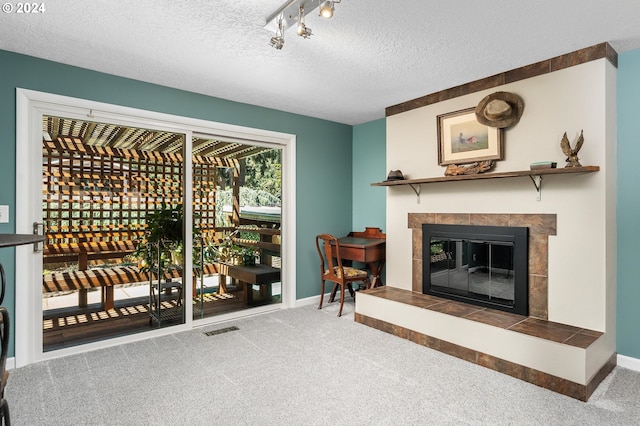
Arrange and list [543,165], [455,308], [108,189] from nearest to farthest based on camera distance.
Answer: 1. [543,165]
2. [455,308]
3. [108,189]

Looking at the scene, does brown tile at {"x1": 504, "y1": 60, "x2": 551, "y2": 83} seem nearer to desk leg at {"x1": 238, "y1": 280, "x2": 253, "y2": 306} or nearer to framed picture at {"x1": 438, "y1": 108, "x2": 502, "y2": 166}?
framed picture at {"x1": 438, "y1": 108, "x2": 502, "y2": 166}

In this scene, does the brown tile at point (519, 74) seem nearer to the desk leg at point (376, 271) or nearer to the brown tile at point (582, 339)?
the desk leg at point (376, 271)

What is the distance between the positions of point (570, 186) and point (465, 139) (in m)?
1.01

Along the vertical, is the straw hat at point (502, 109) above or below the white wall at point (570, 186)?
above

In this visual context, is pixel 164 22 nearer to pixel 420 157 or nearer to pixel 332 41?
pixel 332 41

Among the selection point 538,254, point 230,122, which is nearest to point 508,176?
Result: point 538,254

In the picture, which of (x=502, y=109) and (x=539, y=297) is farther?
(x=502, y=109)

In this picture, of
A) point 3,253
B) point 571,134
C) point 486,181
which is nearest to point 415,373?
point 486,181

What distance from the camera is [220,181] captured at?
4027 millimetres

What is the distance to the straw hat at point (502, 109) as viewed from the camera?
10.3ft

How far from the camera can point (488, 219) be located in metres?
3.39

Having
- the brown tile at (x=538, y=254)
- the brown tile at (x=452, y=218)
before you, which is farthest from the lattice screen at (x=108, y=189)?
the brown tile at (x=538, y=254)

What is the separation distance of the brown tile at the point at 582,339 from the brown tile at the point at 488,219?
1.03m

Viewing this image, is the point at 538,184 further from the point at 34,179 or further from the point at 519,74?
the point at 34,179
